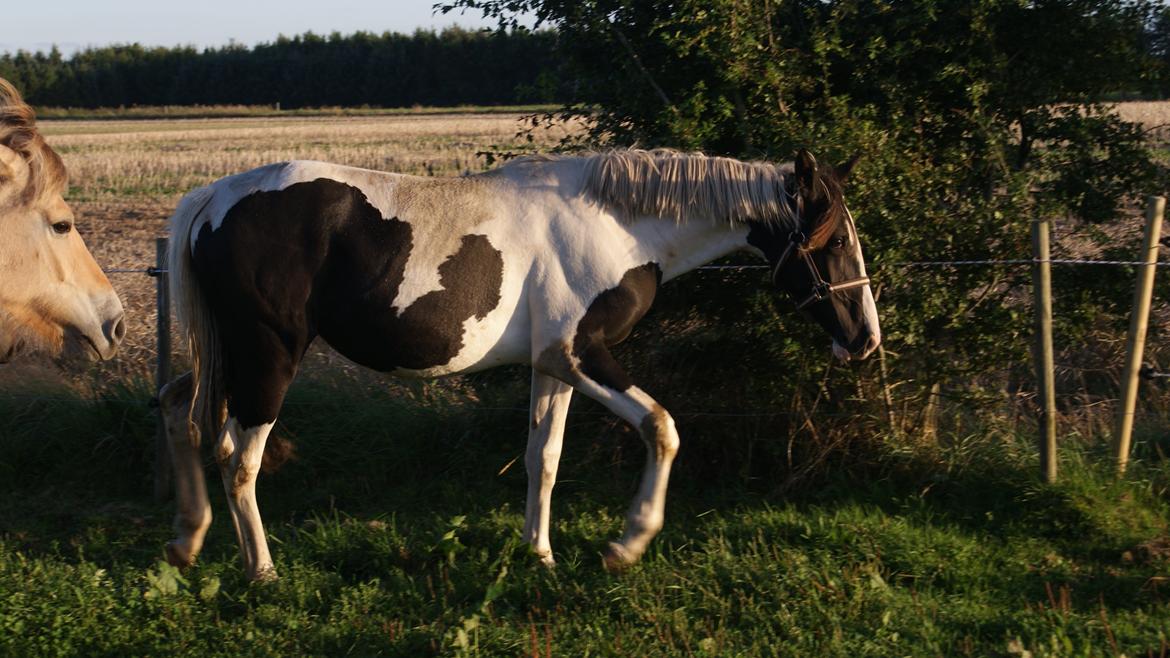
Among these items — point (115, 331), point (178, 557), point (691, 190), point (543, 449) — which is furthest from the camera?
point (543, 449)

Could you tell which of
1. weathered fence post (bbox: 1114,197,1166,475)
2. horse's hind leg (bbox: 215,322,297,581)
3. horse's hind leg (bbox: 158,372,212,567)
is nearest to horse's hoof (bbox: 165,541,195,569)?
horse's hind leg (bbox: 158,372,212,567)

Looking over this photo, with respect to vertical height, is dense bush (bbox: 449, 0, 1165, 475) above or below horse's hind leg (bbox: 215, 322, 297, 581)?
above

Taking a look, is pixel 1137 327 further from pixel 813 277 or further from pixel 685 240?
pixel 685 240

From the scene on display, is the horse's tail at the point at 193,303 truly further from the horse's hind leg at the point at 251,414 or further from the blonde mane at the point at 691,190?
the blonde mane at the point at 691,190

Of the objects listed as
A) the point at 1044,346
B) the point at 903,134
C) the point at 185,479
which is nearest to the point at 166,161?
the point at 185,479

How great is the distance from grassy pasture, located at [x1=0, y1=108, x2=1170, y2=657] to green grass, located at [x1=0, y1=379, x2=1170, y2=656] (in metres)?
0.01

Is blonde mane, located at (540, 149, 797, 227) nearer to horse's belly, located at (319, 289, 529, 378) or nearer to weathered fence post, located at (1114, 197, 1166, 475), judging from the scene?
horse's belly, located at (319, 289, 529, 378)

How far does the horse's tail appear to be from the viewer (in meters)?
4.98

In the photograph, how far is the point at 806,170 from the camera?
16.2ft

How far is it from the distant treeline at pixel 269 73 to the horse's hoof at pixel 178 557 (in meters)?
60.2

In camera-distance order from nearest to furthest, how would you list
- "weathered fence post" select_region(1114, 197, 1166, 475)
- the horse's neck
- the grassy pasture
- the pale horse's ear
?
the pale horse's ear → the grassy pasture → the horse's neck → "weathered fence post" select_region(1114, 197, 1166, 475)

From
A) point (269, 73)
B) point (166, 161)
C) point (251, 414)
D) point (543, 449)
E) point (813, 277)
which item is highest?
point (269, 73)

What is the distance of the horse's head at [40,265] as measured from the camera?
420cm

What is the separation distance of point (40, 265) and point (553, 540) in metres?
2.66
